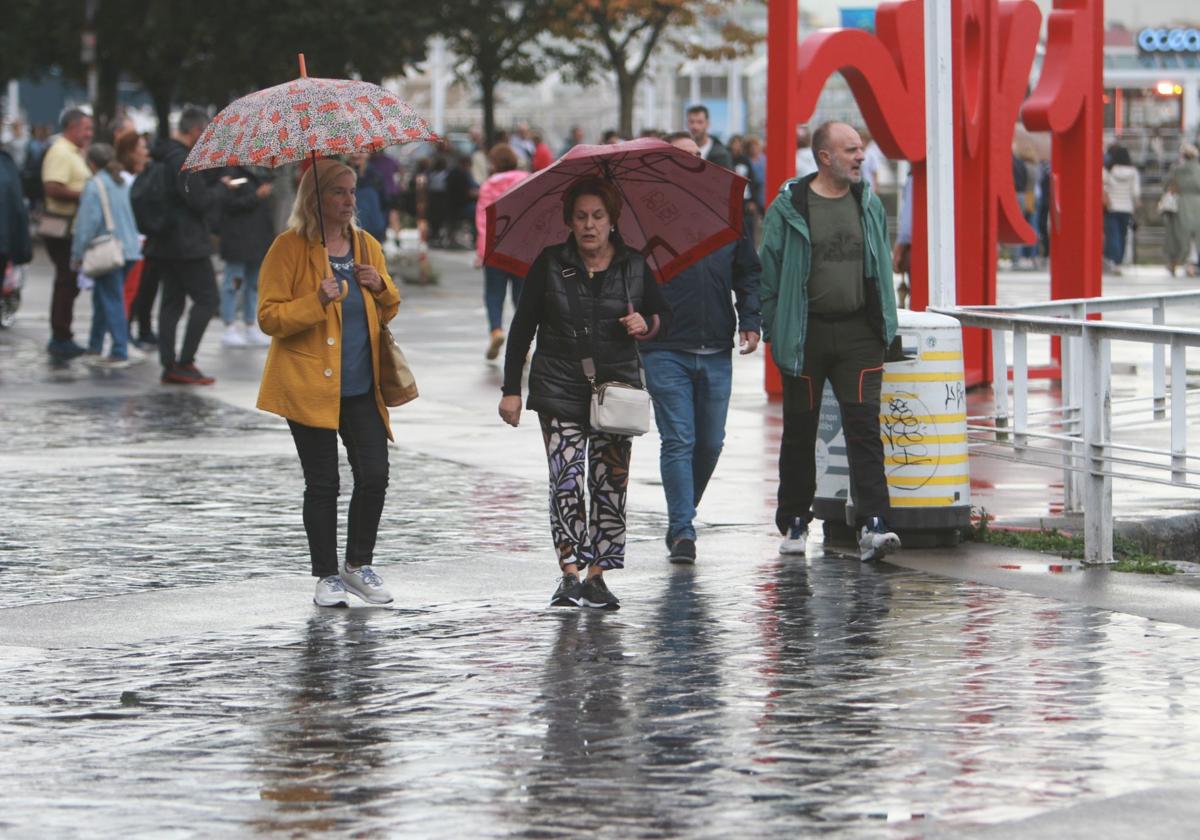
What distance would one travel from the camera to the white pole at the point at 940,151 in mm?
10281

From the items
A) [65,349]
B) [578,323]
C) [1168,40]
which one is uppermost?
[1168,40]

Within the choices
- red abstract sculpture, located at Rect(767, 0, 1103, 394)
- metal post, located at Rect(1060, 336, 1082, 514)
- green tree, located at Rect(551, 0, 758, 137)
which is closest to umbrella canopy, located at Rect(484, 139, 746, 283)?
metal post, located at Rect(1060, 336, 1082, 514)

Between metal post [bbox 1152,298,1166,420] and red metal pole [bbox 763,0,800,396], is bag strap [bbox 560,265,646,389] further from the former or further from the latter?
red metal pole [bbox 763,0,800,396]

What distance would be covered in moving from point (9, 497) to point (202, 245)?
5289mm

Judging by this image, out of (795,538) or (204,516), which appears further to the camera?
(204,516)

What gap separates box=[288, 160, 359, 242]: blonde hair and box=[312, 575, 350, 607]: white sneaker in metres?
1.27

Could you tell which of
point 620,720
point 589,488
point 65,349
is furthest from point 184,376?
point 620,720

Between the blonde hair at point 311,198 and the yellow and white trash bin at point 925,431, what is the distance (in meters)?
2.61

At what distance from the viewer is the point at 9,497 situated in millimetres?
11148

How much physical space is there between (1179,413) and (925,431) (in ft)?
3.67

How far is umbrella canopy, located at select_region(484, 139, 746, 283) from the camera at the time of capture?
8250 millimetres

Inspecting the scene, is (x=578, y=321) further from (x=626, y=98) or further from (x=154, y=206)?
(x=626, y=98)

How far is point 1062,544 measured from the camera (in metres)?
9.53

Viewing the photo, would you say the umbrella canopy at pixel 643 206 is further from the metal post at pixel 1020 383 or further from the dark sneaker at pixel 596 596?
the metal post at pixel 1020 383
